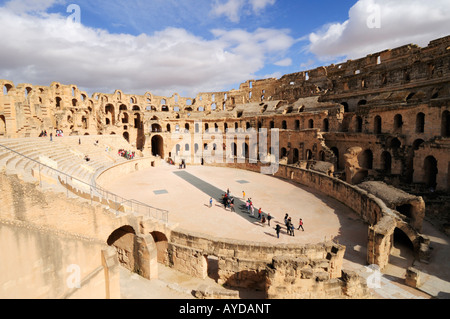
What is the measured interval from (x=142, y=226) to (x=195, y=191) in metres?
8.71

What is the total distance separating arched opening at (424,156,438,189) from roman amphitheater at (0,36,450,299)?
0.09m

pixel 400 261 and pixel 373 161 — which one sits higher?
pixel 373 161

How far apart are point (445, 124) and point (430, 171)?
3455 millimetres

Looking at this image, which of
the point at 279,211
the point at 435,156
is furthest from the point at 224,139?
the point at 435,156

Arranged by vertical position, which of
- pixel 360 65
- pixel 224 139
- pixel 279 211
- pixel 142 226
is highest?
pixel 360 65

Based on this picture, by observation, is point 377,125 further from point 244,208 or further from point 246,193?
point 244,208

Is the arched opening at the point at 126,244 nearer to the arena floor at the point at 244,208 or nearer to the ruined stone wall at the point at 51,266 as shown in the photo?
the arena floor at the point at 244,208

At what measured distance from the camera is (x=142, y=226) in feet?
32.5

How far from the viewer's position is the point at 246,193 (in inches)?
728

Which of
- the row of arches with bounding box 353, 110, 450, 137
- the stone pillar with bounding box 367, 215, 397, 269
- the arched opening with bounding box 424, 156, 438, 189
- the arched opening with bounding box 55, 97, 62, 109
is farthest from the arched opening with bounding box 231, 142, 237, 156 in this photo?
the stone pillar with bounding box 367, 215, 397, 269

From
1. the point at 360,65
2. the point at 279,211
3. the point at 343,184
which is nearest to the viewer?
the point at 279,211

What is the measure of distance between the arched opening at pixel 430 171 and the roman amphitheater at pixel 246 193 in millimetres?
90

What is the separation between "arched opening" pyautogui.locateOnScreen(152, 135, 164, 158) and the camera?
3559cm
